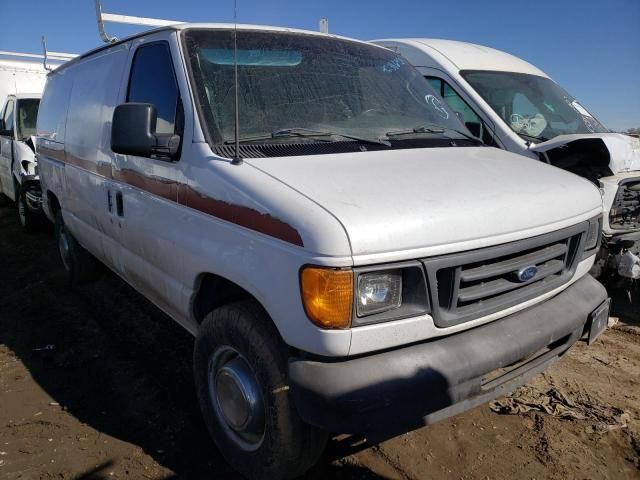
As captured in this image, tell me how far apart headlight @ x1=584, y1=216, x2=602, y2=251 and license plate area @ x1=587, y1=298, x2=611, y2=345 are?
32 centimetres

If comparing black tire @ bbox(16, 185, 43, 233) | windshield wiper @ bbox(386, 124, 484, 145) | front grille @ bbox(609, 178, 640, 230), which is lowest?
black tire @ bbox(16, 185, 43, 233)

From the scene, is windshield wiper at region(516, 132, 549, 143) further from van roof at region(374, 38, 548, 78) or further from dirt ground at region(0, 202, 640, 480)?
dirt ground at region(0, 202, 640, 480)

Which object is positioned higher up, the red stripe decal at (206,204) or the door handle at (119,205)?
the red stripe decal at (206,204)

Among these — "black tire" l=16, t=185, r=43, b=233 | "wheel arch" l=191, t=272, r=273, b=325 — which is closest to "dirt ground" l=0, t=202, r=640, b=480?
"wheel arch" l=191, t=272, r=273, b=325

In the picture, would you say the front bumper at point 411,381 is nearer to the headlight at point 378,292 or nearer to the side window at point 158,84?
the headlight at point 378,292

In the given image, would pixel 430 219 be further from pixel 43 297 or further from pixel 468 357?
pixel 43 297

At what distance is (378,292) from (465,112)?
376cm

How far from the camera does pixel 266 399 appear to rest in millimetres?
2227

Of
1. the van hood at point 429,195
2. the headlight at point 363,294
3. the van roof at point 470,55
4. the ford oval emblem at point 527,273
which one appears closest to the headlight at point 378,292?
the headlight at point 363,294

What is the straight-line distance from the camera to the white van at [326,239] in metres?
1.97

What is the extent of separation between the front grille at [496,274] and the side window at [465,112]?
2.39m

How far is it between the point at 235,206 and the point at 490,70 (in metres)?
4.24

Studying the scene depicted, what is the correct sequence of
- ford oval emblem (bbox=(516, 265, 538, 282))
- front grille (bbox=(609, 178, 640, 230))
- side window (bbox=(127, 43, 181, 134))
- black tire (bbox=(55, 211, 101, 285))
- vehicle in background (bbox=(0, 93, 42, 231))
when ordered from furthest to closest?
vehicle in background (bbox=(0, 93, 42, 231)) → black tire (bbox=(55, 211, 101, 285)) → front grille (bbox=(609, 178, 640, 230)) → side window (bbox=(127, 43, 181, 134)) → ford oval emblem (bbox=(516, 265, 538, 282))

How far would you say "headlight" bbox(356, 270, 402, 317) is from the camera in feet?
6.46
